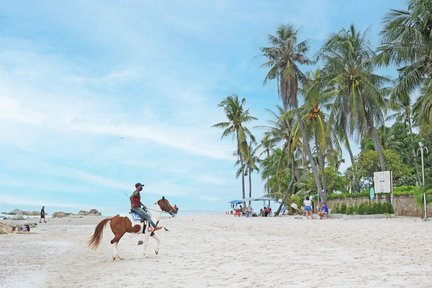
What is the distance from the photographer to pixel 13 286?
10.2 metres

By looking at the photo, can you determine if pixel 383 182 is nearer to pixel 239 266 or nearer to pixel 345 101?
pixel 345 101

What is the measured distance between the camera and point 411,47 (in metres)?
35.0

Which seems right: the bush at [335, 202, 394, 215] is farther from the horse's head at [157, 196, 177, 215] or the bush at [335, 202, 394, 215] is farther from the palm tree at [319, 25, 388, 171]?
the horse's head at [157, 196, 177, 215]

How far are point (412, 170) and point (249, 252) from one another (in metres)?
53.6

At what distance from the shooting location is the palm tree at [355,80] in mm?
40469

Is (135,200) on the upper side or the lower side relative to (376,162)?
lower

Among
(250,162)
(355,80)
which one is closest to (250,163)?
(250,162)

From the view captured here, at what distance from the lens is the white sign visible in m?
35.3

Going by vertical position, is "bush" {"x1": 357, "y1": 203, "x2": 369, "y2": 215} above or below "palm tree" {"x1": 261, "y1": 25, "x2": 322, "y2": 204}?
below

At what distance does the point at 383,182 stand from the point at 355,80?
10.1m

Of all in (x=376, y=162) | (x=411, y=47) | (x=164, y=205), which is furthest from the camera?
(x=376, y=162)

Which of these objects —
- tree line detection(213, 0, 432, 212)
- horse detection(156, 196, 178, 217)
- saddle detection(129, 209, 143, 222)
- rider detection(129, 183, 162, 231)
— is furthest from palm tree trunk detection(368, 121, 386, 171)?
saddle detection(129, 209, 143, 222)

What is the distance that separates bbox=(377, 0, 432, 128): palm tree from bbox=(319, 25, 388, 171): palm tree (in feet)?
13.5

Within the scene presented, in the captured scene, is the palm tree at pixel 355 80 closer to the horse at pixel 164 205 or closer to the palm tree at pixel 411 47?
the palm tree at pixel 411 47
